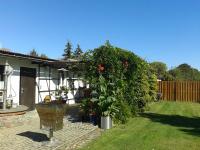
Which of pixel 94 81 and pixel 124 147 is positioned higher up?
pixel 94 81

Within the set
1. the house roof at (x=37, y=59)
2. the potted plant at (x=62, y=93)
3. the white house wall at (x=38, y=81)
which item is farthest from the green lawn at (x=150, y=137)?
the potted plant at (x=62, y=93)

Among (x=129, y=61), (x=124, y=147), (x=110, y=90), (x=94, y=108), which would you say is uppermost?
(x=129, y=61)

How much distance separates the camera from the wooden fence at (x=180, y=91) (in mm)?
26484

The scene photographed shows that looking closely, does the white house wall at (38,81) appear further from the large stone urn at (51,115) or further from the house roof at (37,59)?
the large stone urn at (51,115)

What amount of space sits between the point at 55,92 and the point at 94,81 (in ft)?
27.3

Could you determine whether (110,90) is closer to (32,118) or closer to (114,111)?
(114,111)

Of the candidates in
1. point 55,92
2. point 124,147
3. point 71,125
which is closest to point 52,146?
point 124,147

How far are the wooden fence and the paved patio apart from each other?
17009mm

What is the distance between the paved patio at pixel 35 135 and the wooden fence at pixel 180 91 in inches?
670

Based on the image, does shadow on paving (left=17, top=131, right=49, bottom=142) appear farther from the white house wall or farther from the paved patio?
the white house wall

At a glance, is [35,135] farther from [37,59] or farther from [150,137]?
[37,59]

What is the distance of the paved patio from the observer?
25.9 ft


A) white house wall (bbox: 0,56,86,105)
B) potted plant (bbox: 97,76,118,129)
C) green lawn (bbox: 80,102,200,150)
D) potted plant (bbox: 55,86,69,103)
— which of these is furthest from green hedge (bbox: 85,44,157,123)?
potted plant (bbox: 55,86,69,103)

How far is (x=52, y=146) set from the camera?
7871mm
